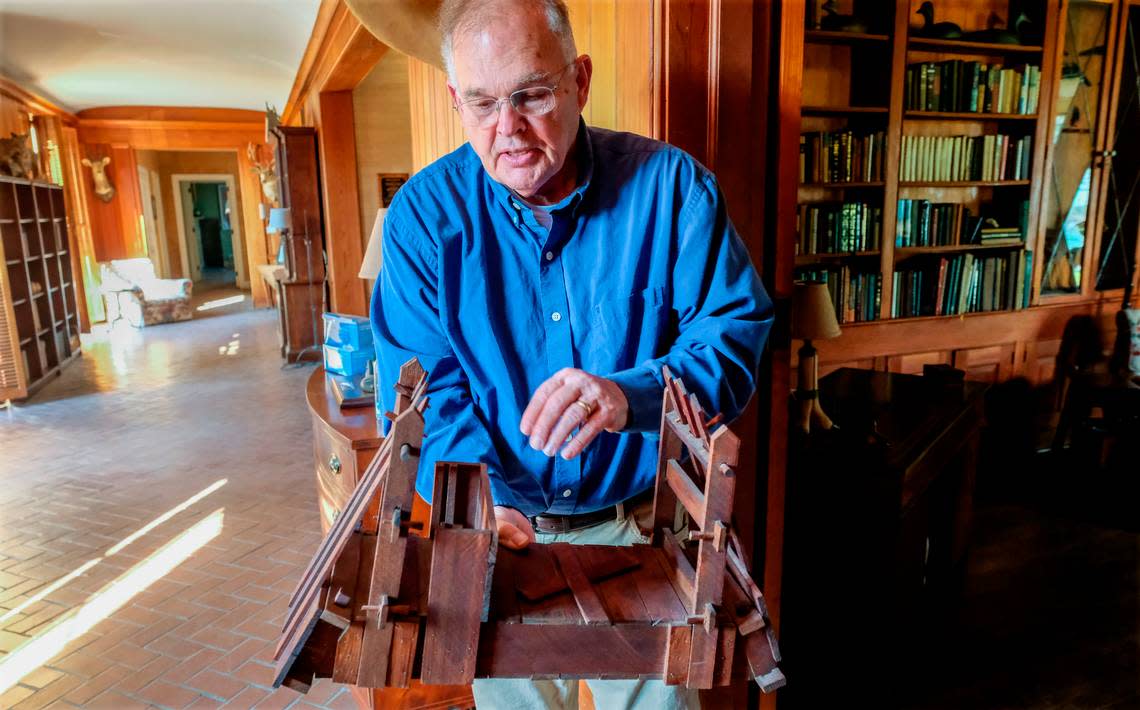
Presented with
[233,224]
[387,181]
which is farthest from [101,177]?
[387,181]

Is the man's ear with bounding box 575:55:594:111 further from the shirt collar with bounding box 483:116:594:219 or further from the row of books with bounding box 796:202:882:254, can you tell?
the row of books with bounding box 796:202:882:254

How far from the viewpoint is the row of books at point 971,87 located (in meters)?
4.28

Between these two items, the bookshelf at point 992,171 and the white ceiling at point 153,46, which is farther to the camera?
the white ceiling at point 153,46

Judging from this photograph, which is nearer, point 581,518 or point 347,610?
point 347,610

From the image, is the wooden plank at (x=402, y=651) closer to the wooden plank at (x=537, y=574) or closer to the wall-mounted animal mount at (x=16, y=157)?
the wooden plank at (x=537, y=574)

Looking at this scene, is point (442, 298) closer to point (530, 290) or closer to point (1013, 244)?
point (530, 290)

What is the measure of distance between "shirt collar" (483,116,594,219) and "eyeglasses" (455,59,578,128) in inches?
5.0

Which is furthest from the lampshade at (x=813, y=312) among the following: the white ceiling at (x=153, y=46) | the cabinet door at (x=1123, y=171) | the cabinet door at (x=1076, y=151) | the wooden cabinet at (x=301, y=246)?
the wooden cabinet at (x=301, y=246)

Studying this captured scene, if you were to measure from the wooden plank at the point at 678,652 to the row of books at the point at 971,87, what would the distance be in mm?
4287

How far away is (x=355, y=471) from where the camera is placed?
214cm

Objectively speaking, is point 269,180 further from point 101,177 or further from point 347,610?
point 347,610

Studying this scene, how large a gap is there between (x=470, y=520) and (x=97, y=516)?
410 centimetres

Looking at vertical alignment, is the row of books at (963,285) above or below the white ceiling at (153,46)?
below

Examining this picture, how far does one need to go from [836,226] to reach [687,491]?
3748mm
